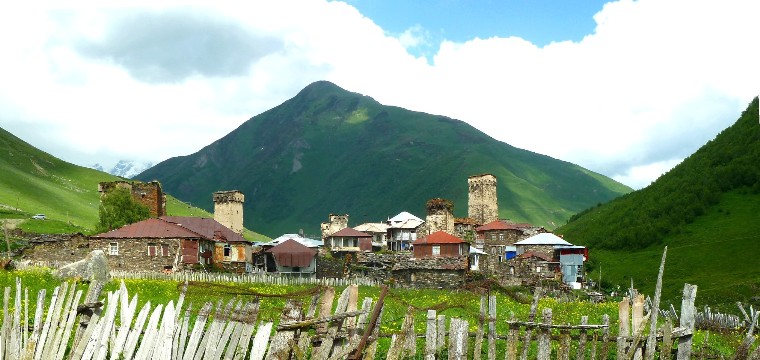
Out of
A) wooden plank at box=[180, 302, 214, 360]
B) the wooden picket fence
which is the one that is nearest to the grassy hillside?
the wooden picket fence

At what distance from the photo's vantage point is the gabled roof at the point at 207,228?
64000 millimetres

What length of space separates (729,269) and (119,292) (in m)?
81.7

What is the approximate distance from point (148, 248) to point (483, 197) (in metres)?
88.3

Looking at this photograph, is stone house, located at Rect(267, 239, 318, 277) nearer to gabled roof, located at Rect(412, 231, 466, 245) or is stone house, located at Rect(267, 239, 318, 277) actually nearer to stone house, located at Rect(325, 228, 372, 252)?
gabled roof, located at Rect(412, 231, 466, 245)

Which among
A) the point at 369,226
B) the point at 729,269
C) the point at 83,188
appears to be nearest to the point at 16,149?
the point at 83,188

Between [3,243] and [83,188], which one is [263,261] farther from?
[83,188]

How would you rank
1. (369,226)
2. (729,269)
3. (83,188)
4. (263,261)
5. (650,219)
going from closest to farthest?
(263,261) < (729,269) < (650,219) < (369,226) < (83,188)

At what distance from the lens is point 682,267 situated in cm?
8412

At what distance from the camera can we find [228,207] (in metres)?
100

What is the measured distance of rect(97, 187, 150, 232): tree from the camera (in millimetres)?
77500

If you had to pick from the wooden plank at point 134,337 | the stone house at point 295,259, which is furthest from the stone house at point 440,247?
the wooden plank at point 134,337

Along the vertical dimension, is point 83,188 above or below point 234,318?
above

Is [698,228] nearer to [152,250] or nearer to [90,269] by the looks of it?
[152,250]

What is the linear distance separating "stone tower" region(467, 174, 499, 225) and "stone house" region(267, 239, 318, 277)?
68.8m
